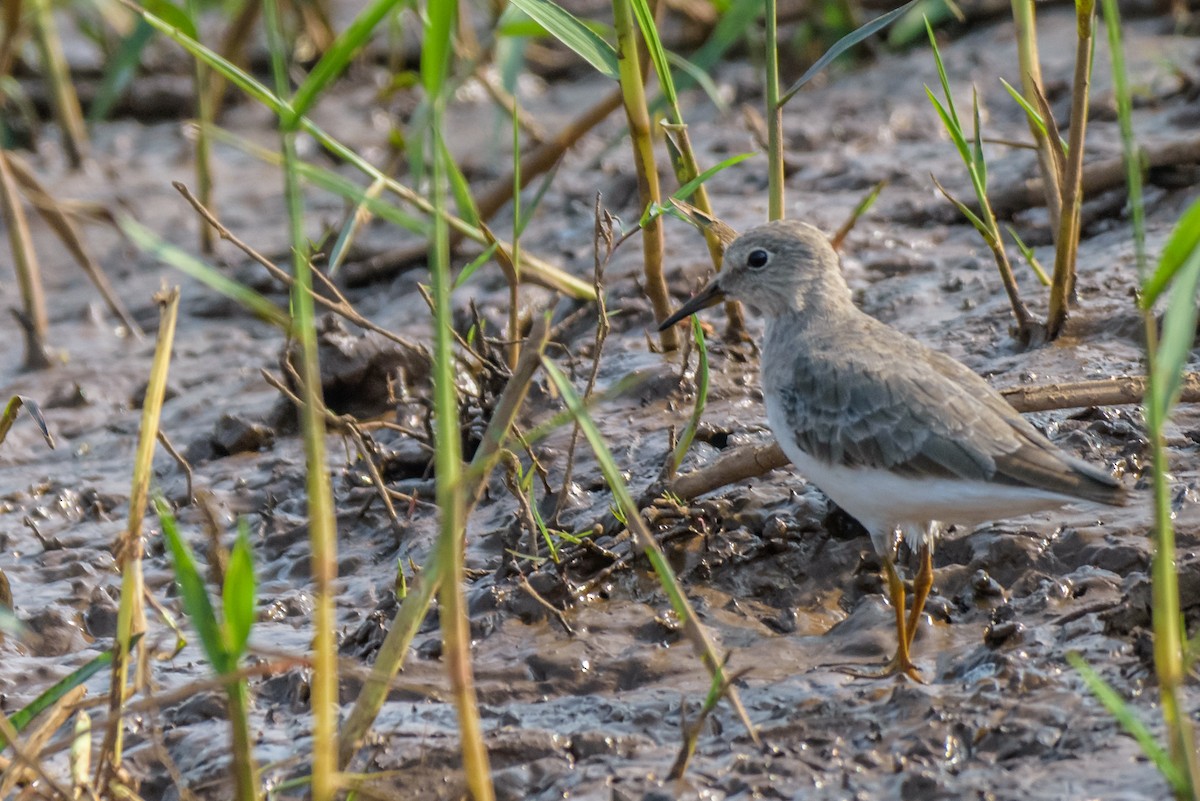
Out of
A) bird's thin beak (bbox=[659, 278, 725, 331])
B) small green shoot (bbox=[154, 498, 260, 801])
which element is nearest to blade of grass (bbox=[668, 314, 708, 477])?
bird's thin beak (bbox=[659, 278, 725, 331])

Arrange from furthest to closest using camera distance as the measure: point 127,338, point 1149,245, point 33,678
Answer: point 127,338, point 1149,245, point 33,678

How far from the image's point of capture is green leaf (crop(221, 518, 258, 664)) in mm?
2793

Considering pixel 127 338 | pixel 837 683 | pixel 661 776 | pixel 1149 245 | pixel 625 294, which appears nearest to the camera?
pixel 661 776

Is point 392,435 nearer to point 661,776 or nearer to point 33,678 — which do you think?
point 33,678

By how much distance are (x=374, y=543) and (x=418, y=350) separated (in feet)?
2.44

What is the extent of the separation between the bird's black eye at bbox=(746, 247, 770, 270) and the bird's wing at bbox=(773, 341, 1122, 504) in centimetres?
64

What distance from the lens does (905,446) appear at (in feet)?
14.2

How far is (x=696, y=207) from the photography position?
224 inches

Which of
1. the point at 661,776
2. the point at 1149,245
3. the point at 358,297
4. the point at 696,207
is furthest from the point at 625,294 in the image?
the point at 661,776

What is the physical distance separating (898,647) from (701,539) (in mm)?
905

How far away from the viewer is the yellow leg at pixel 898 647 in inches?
160

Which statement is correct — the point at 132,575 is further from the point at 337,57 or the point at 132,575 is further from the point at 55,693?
the point at 337,57

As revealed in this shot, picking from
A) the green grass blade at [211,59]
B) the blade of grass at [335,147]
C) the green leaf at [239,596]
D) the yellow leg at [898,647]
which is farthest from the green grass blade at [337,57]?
the yellow leg at [898,647]

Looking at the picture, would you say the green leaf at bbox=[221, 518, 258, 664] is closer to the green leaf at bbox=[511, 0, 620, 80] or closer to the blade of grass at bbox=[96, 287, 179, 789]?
the blade of grass at bbox=[96, 287, 179, 789]
